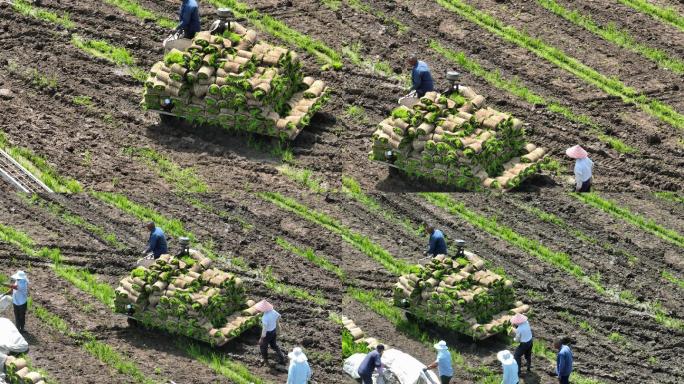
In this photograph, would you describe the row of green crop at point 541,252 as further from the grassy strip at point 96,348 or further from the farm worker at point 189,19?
the grassy strip at point 96,348

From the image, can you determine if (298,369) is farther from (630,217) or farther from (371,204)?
(630,217)

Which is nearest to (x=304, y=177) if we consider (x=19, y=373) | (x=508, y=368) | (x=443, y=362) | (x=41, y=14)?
(x=443, y=362)

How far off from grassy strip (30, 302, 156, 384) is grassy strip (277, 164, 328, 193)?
6.72 meters

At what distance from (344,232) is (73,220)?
6.16 meters

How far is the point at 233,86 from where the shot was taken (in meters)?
46.9

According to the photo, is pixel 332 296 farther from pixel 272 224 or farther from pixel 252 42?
pixel 252 42

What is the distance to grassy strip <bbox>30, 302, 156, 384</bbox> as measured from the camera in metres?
41.6

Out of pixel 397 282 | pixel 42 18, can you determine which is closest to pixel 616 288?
pixel 397 282

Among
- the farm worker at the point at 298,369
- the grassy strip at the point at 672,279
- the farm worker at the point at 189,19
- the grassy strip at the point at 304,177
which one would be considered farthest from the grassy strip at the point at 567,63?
the farm worker at the point at 298,369

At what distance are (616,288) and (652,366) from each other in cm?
248

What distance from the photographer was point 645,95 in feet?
165

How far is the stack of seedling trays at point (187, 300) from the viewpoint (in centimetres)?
4250

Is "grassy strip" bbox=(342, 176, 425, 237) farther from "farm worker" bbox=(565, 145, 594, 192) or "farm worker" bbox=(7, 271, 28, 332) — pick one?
"farm worker" bbox=(7, 271, 28, 332)

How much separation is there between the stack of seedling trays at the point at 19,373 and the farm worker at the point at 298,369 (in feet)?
16.6
